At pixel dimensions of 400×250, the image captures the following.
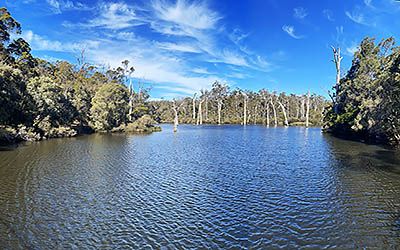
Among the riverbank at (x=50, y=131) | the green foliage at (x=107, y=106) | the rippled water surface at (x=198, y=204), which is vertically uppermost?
the green foliage at (x=107, y=106)

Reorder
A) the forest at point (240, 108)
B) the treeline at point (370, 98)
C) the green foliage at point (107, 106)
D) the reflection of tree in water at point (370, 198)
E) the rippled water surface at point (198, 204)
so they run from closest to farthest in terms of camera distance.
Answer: the rippled water surface at point (198, 204) → the reflection of tree in water at point (370, 198) → the treeline at point (370, 98) → the green foliage at point (107, 106) → the forest at point (240, 108)

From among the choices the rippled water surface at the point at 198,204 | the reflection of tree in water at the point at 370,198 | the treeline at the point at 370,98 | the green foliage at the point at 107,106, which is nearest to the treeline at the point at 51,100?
the green foliage at the point at 107,106

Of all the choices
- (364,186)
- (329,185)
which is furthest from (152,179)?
(364,186)

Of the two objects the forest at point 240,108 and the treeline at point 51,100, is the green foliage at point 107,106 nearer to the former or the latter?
the treeline at point 51,100

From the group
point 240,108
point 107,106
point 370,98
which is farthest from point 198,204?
point 240,108

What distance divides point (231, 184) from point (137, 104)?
2691 inches

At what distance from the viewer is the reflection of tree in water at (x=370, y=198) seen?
10.6 m

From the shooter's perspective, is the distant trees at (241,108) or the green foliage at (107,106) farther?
the distant trees at (241,108)

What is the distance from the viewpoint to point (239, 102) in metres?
124

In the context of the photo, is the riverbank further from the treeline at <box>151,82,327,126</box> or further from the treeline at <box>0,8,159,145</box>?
the treeline at <box>151,82,327,126</box>

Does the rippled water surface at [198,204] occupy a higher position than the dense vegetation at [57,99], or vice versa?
the dense vegetation at [57,99]

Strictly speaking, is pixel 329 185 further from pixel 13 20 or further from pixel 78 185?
pixel 13 20

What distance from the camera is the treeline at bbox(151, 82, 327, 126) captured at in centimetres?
11688

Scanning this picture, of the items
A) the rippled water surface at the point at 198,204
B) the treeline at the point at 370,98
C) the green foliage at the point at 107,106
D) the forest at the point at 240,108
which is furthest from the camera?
the forest at the point at 240,108
